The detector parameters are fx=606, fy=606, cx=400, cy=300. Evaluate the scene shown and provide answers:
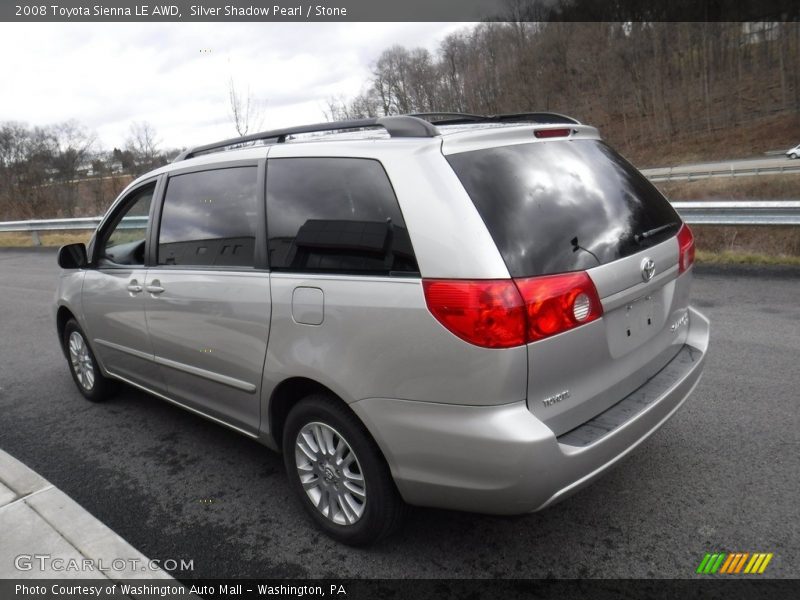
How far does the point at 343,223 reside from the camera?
2.63 meters

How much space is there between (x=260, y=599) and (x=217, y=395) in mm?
1169

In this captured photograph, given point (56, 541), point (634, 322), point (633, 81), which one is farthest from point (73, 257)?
point (633, 81)

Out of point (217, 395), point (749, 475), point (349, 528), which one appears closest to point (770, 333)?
→ point (749, 475)

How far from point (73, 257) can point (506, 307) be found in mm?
3596

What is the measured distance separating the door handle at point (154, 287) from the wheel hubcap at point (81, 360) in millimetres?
1456

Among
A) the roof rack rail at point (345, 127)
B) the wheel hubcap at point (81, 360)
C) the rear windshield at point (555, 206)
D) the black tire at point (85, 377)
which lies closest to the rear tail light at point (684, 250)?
the rear windshield at point (555, 206)

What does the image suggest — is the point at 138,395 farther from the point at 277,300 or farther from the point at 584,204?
the point at 584,204

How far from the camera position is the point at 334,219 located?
267 centimetres

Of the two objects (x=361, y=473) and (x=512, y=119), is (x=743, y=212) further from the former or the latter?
(x=361, y=473)

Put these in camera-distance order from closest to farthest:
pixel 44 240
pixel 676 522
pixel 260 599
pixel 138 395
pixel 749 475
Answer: pixel 260 599
pixel 676 522
pixel 749 475
pixel 138 395
pixel 44 240

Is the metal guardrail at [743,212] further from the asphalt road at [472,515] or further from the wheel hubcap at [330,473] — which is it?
the wheel hubcap at [330,473]

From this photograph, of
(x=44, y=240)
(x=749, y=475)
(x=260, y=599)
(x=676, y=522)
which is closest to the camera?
(x=260, y=599)

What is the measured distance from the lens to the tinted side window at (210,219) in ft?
10.2

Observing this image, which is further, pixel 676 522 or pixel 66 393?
pixel 66 393
